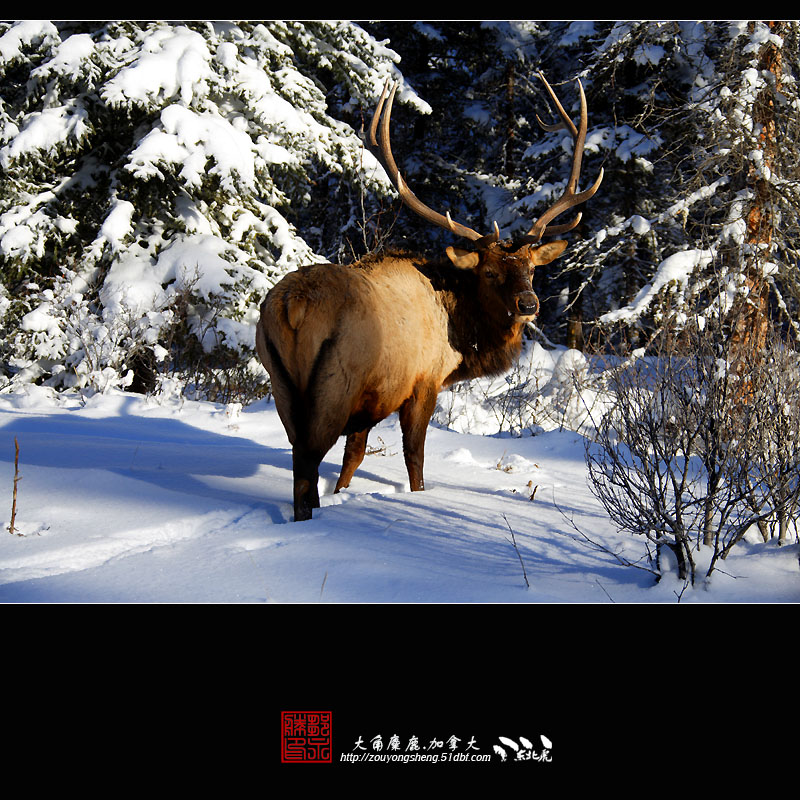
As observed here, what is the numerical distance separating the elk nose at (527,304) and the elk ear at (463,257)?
19.1 inches

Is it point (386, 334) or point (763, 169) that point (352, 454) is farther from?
point (763, 169)

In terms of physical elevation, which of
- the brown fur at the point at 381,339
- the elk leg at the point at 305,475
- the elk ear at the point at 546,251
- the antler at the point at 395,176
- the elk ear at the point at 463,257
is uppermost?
the antler at the point at 395,176

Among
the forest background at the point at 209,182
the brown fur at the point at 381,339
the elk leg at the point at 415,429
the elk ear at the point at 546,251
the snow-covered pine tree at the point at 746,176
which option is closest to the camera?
the brown fur at the point at 381,339

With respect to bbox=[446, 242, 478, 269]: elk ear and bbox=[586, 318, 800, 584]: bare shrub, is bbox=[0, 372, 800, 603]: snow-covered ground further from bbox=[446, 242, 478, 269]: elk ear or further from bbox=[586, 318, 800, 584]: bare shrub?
bbox=[446, 242, 478, 269]: elk ear

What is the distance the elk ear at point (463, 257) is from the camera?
5246 mm

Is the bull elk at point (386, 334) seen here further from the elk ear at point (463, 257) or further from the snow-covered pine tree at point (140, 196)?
the snow-covered pine tree at point (140, 196)

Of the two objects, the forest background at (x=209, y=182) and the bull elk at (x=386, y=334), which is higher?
the forest background at (x=209, y=182)

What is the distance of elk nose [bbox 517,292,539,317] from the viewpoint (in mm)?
5055

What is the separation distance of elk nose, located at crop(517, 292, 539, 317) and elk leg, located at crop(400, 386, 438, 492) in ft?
3.00

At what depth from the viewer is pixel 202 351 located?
1014cm

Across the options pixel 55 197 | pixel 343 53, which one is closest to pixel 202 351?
pixel 55 197

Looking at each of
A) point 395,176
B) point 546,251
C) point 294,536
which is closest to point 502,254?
point 546,251

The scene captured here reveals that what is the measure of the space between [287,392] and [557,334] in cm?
1878

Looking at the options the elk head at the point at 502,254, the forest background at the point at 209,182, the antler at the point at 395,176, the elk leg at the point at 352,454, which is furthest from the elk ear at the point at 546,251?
the forest background at the point at 209,182
